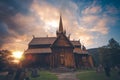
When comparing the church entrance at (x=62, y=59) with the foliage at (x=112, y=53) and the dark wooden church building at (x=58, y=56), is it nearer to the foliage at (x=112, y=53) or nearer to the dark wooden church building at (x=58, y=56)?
the dark wooden church building at (x=58, y=56)

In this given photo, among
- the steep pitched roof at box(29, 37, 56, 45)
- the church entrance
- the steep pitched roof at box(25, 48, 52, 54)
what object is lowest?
the church entrance

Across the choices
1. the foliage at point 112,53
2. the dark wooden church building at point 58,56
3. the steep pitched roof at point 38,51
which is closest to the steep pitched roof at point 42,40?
the dark wooden church building at point 58,56

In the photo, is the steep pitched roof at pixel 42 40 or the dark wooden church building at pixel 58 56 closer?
the dark wooden church building at pixel 58 56

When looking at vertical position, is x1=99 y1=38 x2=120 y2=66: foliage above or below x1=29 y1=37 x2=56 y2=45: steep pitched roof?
below

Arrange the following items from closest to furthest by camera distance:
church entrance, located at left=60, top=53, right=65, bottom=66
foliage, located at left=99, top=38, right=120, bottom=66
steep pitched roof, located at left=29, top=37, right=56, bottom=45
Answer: church entrance, located at left=60, top=53, right=65, bottom=66, foliage, located at left=99, top=38, right=120, bottom=66, steep pitched roof, located at left=29, top=37, right=56, bottom=45

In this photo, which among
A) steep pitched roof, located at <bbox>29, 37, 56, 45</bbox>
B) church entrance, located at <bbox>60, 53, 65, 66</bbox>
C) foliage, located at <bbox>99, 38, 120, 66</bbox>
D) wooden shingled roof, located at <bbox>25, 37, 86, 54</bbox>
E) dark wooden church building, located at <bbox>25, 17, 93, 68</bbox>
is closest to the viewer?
church entrance, located at <bbox>60, 53, 65, 66</bbox>

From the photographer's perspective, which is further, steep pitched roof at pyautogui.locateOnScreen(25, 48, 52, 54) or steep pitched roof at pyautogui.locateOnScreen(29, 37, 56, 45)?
steep pitched roof at pyautogui.locateOnScreen(29, 37, 56, 45)

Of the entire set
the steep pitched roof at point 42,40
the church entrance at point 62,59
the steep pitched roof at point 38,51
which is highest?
the steep pitched roof at point 42,40

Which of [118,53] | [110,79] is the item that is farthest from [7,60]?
[118,53]

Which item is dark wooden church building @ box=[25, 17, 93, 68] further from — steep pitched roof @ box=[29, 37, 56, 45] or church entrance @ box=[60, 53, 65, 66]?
steep pitched roof @ box=[29, 37, 56, 45]

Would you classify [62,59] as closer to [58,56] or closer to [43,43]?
[58,56]

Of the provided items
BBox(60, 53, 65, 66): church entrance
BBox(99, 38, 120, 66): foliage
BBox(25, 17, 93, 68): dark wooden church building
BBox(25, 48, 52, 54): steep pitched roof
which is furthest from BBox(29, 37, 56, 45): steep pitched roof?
BBox(99, 38, 120, 66): foliage

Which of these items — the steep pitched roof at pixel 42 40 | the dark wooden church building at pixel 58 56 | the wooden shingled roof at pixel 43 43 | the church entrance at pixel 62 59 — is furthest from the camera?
the steep pitched roof at pixel 42 40

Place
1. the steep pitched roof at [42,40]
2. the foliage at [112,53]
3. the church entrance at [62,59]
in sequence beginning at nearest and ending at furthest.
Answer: the church entrance at [62,59]
the foliage at [112,53]
the steep pitched roof at [42,40]
